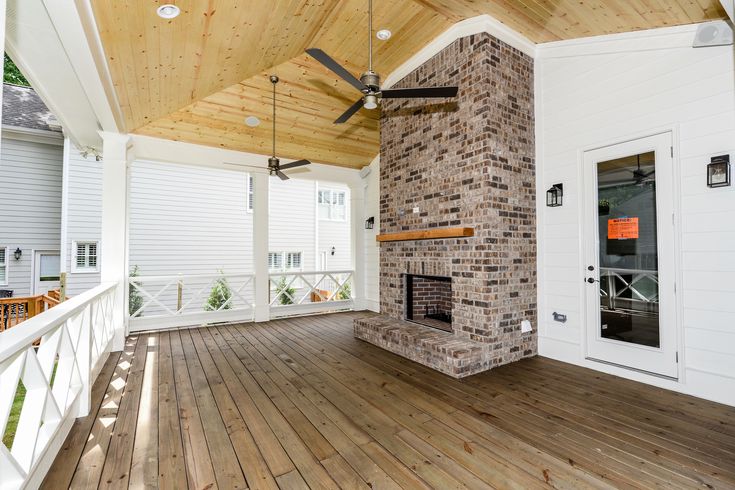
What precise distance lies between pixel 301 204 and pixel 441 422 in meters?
8.31

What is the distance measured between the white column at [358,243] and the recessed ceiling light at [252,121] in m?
2.54

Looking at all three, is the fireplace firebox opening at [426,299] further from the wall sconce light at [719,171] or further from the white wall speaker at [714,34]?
the white wall speaker at [714,34]

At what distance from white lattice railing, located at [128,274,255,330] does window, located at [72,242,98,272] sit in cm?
86

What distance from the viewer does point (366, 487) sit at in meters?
1.93

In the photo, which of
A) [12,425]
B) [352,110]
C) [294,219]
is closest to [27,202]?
[294,219]

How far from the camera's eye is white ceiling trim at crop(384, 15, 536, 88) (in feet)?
12.7

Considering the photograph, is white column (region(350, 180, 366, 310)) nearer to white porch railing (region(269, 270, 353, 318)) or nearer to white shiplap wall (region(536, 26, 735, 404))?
white porch railing (region(269, 270, 353, 318))

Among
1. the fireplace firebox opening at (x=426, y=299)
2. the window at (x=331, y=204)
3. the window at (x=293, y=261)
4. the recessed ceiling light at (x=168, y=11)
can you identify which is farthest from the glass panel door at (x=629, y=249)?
the window at (x=331, y=204)

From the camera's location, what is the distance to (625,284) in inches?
138

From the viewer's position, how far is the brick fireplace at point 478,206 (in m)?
3.83

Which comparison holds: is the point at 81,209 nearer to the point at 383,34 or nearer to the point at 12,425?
the point at 12,425

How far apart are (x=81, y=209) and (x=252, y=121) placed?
14.3ft

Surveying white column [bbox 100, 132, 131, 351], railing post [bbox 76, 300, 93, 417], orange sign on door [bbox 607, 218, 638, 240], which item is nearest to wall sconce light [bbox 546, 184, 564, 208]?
orange sign on door [bbox 607, 218, 638, 240]

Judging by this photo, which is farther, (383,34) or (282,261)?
(282,261)
